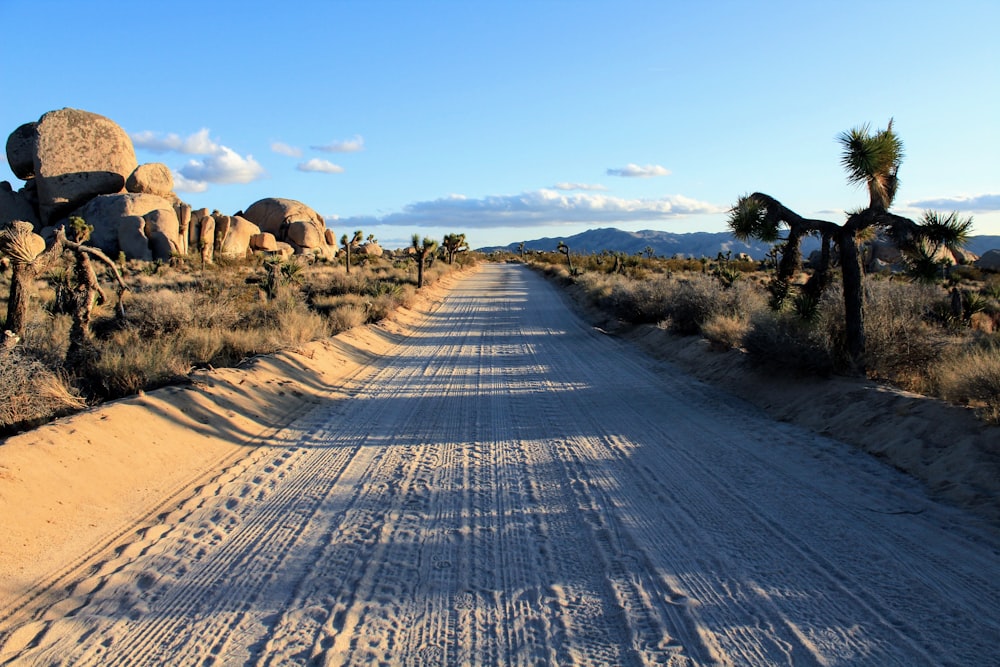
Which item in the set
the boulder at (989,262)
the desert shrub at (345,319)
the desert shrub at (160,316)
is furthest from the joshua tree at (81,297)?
the boulder at (989,262)

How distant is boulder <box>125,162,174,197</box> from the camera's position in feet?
157

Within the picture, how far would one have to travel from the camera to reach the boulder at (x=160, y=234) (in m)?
44.1

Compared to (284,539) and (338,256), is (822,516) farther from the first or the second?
(338,256)

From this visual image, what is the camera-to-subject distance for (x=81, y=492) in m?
5.77

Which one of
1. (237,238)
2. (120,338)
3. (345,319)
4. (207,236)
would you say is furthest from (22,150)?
(120,338)

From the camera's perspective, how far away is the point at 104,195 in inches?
1828

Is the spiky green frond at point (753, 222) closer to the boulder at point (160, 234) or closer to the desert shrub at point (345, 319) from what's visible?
the desert shrub at point (345, 319)

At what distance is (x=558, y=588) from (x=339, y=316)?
1492 centimetres

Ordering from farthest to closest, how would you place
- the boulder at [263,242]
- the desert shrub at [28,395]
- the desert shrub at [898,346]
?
the boulder at [263,242]
the desert shrub at [898,346]
the desert shrub at [28,395]

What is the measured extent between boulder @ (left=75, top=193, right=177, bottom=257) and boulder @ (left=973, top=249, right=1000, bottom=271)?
54.8 m

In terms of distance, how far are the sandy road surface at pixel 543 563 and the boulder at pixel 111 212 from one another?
1688 inches

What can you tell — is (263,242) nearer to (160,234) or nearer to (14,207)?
(160,234)

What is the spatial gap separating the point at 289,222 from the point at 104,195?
15.9m

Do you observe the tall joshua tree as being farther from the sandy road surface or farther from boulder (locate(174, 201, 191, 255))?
boulder (locate(174, 201, 191, 255))
